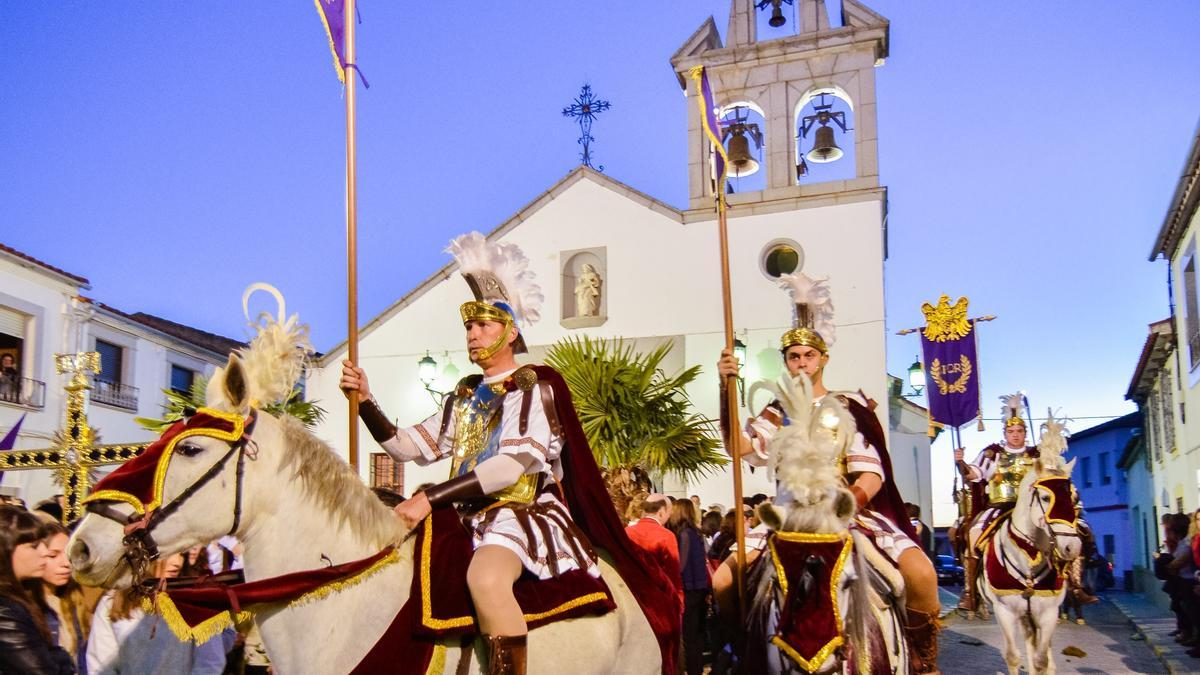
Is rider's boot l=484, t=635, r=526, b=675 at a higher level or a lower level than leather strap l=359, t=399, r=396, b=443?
lower

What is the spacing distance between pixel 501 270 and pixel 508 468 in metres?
1.18

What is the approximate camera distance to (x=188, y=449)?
140 inches

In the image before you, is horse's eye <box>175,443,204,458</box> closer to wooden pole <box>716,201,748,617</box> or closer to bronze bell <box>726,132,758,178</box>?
wooden pole <box>716,201,748,617</box>

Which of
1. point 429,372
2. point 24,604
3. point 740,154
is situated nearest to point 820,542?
point 24,604

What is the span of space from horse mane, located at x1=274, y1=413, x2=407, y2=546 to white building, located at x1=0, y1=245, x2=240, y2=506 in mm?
19210

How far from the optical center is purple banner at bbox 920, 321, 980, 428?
16.9m

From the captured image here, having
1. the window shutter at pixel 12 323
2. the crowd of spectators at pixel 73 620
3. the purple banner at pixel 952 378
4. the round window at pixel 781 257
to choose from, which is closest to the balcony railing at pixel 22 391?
the window shutter at pixel 12 323

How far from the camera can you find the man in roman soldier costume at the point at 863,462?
5.43m

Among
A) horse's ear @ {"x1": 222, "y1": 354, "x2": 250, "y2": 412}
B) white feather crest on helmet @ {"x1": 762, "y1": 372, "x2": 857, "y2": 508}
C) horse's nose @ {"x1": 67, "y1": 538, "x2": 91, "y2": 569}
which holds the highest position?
horse's ear @ {"x1": 222, "y1": 354, "x2": 250, "y2": 412}

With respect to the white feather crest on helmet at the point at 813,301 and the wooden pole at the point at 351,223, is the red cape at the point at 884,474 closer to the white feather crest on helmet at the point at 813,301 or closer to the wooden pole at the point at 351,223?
the white feather crest on helmet at the point at 813,301

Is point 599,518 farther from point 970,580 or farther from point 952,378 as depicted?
point 952,378

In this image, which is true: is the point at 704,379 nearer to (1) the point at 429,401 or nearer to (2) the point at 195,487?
(1) the point at 429,401

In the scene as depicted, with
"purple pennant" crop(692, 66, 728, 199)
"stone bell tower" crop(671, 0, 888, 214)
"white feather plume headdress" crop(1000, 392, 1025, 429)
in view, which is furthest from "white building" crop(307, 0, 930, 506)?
"purple pennant" crop(692, 66, 728, 199)

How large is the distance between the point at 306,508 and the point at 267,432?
1.05ft
